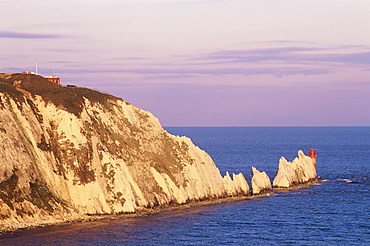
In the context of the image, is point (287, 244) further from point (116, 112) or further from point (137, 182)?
point (116, 112)

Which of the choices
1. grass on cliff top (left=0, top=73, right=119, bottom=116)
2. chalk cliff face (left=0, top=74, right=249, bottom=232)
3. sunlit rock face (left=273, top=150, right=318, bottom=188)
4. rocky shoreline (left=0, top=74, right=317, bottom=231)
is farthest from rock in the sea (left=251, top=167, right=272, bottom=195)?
grass on cliff top (left=0, top=73, right=119, bottom=116)

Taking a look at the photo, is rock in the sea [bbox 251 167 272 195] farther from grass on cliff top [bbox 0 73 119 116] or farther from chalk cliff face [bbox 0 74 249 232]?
grass on cliff top [bbox 0 73 119 116]

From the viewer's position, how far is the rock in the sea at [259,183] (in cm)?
12626

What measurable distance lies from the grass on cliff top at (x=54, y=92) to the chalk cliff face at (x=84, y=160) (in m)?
0.19

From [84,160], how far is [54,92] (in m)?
19.8

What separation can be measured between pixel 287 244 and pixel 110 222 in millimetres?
27087

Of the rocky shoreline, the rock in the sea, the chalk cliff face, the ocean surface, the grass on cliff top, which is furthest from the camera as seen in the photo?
the rock in the sea

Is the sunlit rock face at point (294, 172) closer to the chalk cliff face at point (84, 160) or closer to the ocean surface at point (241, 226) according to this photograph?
the ocean surface at point (241, 226)

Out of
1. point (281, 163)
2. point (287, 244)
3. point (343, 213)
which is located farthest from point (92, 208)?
point (281, 163)

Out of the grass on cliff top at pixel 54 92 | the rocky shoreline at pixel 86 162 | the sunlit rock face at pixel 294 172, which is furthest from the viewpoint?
the sunlit rock face at pixel 294 172

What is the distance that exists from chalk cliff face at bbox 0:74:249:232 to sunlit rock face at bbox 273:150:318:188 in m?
18.0

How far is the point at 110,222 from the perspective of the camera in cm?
9312

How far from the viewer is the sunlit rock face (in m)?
139

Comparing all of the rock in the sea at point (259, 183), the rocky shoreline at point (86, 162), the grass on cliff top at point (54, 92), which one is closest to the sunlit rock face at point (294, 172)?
the rock in the sea at point (259, 183)
